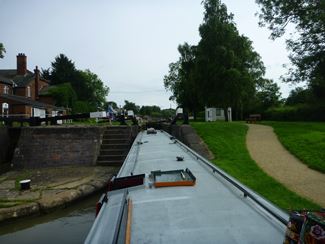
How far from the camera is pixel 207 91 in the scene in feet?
Answer: 83.8

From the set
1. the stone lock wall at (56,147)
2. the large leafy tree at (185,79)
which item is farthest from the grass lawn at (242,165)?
the large leafy tree at (185,79)

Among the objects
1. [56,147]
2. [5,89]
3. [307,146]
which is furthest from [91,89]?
[307,146]

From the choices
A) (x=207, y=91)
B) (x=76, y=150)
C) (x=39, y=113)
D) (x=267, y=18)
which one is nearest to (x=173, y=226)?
(x=76, y=150)

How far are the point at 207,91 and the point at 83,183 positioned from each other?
17.4 metres

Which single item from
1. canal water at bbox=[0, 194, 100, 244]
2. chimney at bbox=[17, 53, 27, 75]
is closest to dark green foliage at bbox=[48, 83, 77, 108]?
chimney at bbox=[17, 53, 27, 75]

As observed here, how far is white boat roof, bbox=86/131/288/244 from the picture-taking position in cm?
238

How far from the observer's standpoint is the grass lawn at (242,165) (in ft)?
20.8

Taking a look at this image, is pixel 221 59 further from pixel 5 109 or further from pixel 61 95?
pixel 61 95

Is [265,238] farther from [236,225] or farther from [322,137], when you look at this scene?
[322,137]

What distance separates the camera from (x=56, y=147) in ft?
43.2

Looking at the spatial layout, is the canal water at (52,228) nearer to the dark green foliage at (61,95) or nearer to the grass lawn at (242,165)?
the grass lawn at (242,165)

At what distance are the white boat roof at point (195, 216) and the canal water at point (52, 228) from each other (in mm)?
3400

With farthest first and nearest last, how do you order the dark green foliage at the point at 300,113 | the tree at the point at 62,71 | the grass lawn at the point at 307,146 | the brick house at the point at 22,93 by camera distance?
the tree at the point at 62,71 → the brick house at the point at 22,93 → the dark green foliage at the point at 300,113 → the grass lawn at the point at 307,146

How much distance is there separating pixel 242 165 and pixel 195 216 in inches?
283
